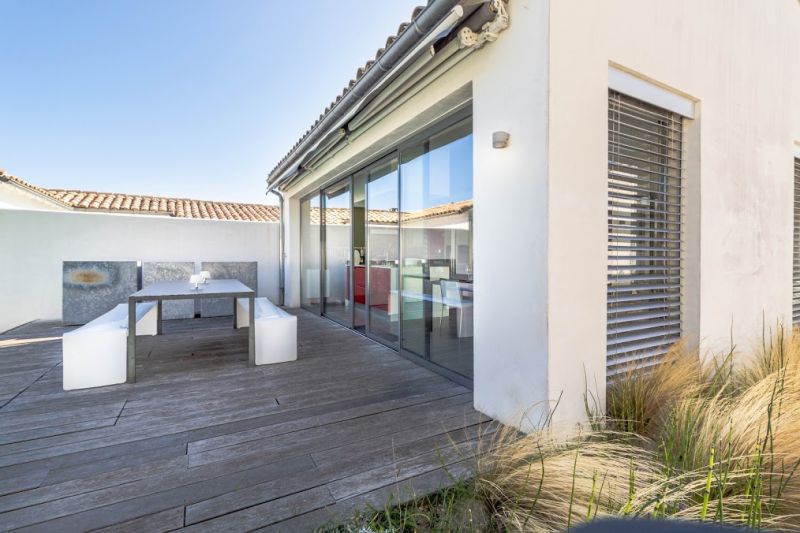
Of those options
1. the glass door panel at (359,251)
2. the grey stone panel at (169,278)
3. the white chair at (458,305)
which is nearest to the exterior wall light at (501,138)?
the white chair at (458,305)

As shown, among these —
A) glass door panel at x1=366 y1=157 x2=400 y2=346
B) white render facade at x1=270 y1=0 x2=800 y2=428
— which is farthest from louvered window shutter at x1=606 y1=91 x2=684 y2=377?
glass door panel at x1=366 y1=157 x2=400 y2=346

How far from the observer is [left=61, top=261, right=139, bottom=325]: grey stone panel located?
6.12m

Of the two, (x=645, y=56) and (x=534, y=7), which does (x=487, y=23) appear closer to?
(x=534, y=7)

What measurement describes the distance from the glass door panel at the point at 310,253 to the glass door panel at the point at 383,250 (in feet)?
7.58

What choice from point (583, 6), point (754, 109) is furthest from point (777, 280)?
point (583, 6)

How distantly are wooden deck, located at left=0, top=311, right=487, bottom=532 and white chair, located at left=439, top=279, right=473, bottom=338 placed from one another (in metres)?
0.53

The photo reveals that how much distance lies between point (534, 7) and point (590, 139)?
2.97 feet

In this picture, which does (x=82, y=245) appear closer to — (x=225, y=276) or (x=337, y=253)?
(x=225, y=276)

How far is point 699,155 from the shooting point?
3166 mm

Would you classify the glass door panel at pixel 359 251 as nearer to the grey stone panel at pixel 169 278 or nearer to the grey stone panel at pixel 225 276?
the grey stone panel at pixel 225 276

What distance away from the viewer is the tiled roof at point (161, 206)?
10258 millimetres

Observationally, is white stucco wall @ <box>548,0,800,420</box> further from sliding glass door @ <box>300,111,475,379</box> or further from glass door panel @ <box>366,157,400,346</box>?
glass door panel @ <box>366,157,400,346</box>

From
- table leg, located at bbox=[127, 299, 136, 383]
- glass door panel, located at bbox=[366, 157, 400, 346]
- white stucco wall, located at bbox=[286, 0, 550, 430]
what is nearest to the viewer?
white stucco wall, located at bbox=[286, 0, 550, 430]

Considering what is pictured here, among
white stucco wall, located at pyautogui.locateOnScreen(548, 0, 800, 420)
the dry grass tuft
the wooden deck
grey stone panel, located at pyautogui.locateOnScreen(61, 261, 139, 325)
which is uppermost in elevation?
white stucco wall, located at pyautogui.locateOnScreen(548, 0, 800, 420)
